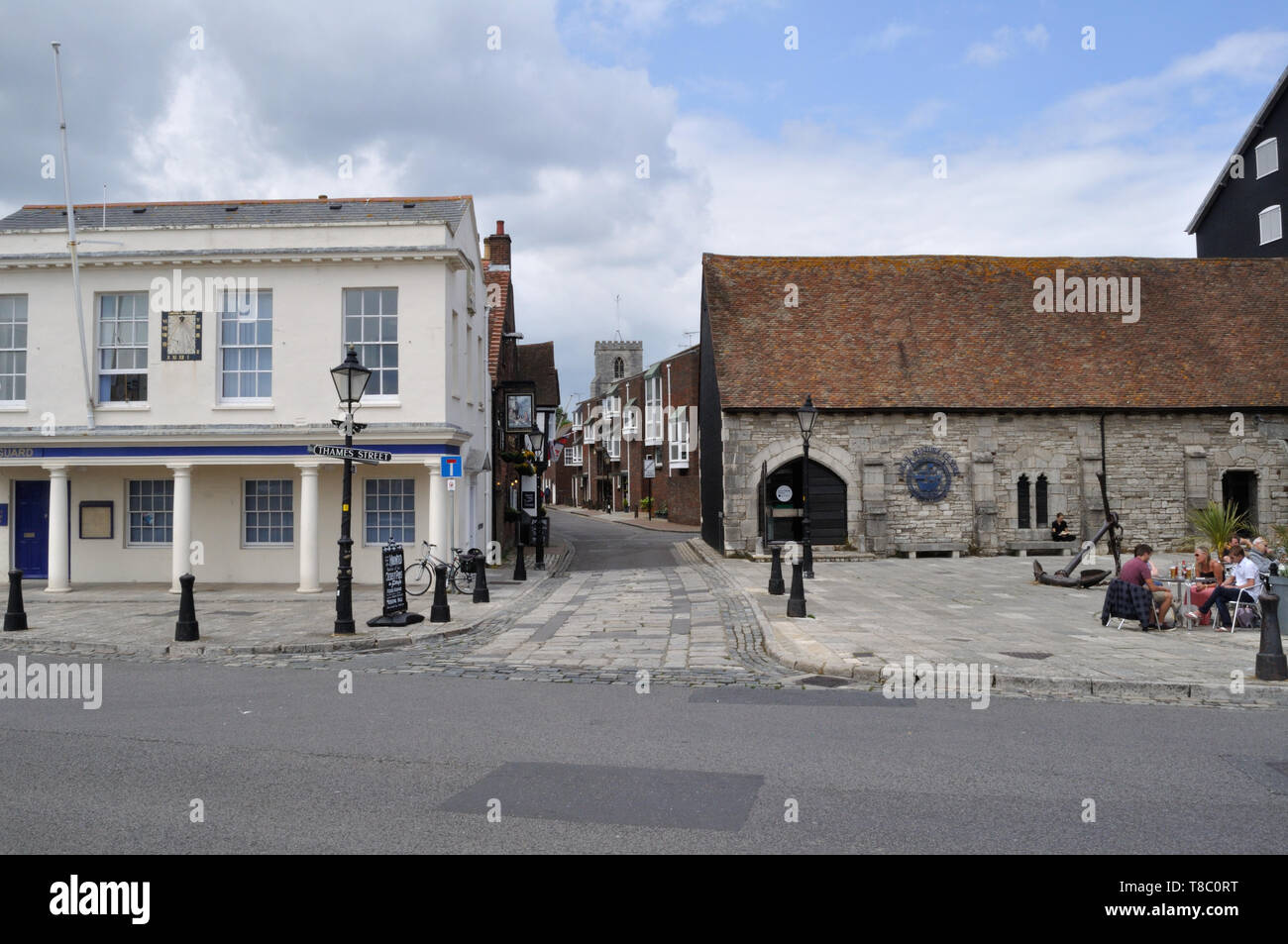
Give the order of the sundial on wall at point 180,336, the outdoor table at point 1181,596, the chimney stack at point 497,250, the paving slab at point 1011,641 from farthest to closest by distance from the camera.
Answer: the chimney stack at point 497,250, the sundial on wall at point 180,336, the outdoor table at point 1181,596, the paving slab at point 1011,641

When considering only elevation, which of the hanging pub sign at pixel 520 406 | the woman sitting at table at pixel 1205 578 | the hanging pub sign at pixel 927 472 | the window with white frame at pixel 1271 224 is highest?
the window with white frame at pixel 1271 224

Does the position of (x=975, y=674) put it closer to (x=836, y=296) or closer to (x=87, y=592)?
(x=87, y=592)

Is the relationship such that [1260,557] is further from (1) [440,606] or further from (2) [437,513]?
(2) [437,513]

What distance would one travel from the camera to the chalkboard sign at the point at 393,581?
14.3 meters

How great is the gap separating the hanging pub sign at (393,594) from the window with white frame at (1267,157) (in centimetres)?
3375

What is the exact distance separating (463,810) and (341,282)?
15693mm

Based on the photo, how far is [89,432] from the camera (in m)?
18.8

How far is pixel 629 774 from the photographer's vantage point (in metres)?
6.52

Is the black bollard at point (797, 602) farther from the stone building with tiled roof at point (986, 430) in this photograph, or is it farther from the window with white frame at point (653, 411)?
the window with white frame at point (653, 411)

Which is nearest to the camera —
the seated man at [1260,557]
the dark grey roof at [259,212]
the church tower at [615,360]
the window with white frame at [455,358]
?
the seated man at [1260,557]

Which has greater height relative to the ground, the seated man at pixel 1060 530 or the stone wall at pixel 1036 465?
the stone wall at pixel 1036 465

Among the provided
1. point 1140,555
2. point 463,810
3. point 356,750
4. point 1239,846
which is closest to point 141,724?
point 356,750

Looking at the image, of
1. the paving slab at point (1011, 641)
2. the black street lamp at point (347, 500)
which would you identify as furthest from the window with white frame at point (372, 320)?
the paving slab at point (1011, 641)

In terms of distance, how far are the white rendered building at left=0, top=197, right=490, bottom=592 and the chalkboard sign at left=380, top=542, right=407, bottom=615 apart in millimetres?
4217
